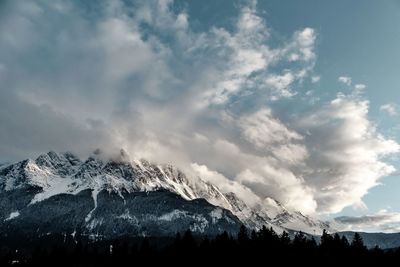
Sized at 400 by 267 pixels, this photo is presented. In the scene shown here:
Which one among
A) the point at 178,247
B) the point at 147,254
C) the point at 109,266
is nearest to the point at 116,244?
the point at 109,266

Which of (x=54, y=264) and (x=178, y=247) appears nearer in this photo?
(x=178, y=247)

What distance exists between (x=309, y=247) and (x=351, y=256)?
9.41m

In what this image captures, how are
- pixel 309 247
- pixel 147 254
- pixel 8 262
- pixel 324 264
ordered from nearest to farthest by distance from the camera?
pixel 324 264, pixel 309 247, pixel 147 254, pixel 8 262

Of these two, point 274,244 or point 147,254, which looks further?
point 147,254

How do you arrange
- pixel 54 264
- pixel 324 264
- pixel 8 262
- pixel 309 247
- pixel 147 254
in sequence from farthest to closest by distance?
pixel 8 262 → pixel 54 264 → pixel 147 254 → pixel 309 247 → pixel 324 264

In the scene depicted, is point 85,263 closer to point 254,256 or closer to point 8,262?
point 8,262

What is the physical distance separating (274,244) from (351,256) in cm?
1763

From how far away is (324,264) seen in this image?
341 feet

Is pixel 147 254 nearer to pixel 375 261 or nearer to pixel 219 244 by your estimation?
pixel 219 244

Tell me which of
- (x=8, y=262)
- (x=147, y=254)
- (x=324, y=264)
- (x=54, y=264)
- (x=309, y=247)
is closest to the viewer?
(x=324, y=264)

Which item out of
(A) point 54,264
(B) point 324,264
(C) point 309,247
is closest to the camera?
(B) point 324,264

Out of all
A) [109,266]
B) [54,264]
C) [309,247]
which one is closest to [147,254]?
[109,266]

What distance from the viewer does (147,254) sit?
13050 cm

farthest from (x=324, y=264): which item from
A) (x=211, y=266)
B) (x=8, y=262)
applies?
(x=8, y=262)
